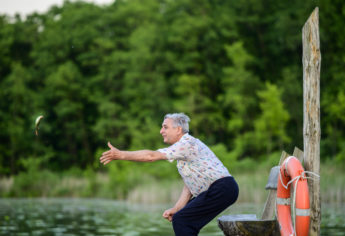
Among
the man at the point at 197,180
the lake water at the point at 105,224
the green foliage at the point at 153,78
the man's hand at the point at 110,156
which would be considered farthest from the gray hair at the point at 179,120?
the green foliage at the point at 153,78

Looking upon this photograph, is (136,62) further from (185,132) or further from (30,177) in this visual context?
(185,132)

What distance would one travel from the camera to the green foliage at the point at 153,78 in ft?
113

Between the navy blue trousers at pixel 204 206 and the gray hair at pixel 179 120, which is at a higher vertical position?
the gray hair at pixel 179 120

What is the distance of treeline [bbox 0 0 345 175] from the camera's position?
34812 millimetres

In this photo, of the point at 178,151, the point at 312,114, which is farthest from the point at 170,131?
the point at 312,114

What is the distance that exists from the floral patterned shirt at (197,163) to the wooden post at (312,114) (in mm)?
1140

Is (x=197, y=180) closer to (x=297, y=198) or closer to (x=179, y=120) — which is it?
(x=179, y=120)

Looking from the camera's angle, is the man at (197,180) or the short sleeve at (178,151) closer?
the short sleeve at (178,151)

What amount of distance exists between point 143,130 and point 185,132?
32313mm

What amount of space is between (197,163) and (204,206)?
48 cm

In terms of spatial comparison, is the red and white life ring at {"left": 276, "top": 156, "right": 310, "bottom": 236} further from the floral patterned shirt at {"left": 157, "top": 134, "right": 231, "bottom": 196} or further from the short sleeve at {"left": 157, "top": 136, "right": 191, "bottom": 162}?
the short sleeve at {"left": 157, "top": 136, "right": 191, "bottom": 162}

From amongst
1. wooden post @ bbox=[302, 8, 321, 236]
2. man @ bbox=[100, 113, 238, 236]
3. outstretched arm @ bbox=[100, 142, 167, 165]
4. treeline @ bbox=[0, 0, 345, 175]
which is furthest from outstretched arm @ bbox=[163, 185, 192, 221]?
treeline @ bbox=[0, 0, 345, 175]

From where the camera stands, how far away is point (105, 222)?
46.6ft

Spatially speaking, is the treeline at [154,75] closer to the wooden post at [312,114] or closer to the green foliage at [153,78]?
the green foliage at [153,78]
